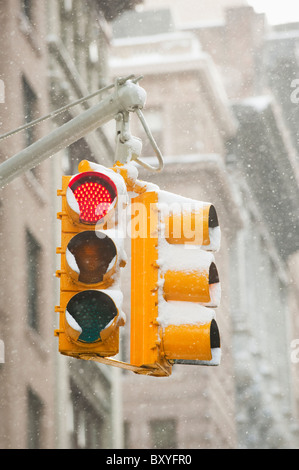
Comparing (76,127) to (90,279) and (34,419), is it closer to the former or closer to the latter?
(90,279)

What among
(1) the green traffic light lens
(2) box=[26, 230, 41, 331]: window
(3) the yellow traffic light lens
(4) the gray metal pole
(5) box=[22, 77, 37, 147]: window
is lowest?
(1) the green traffic light lens

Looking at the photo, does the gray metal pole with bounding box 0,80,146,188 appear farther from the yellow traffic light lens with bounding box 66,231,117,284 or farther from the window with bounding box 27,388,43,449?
the window with bounding box 27,388,43,449

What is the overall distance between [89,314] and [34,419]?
1884 cm

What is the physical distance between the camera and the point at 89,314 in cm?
663

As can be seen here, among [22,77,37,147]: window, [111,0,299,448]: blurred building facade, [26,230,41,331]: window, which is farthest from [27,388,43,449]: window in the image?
[111,0,299,448]: blurred building facade

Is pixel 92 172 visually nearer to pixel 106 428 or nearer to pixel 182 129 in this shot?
pixel 106 428

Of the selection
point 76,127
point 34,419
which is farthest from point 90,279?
point 34,419

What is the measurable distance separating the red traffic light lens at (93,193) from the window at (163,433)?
38.1m

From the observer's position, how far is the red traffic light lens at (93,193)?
678 cm

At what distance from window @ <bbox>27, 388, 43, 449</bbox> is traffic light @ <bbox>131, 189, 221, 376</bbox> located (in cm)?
1753

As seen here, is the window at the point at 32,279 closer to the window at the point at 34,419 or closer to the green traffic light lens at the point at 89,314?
the window at the point at 34,419

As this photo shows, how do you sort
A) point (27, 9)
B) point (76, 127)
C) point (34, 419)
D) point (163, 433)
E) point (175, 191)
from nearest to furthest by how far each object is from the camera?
point (76, 127), point (34, 419), point (27, 9), point (163, 433), point (175, 191)

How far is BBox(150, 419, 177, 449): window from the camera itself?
44500mm

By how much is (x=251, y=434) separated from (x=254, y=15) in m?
24.5
